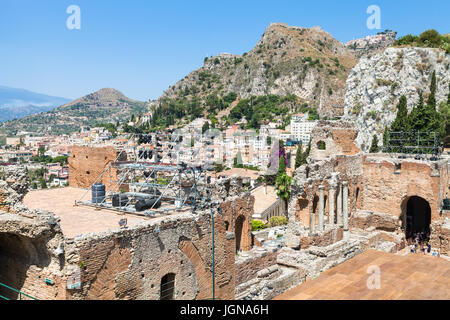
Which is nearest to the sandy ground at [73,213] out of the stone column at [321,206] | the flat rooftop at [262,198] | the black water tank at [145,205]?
the black water tank at [145,205]

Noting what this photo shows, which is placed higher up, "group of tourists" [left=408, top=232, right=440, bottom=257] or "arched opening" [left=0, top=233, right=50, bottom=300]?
"arched opening" [left=0, top=233, right=50, bottom=300]

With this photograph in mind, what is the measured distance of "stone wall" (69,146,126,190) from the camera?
64.8ft

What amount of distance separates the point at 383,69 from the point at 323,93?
122 m

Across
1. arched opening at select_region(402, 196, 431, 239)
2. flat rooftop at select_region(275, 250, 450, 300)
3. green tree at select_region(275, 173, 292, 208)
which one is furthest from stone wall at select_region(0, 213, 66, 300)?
green tree at select_region(275, 173, 292, 208)

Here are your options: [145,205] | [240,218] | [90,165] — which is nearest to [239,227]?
[240,218]

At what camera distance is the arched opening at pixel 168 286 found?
41.9ft

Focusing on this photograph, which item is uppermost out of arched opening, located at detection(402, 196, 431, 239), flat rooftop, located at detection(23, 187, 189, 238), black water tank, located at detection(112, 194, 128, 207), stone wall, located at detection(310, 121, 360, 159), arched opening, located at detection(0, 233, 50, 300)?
stone wall, located at detection(310, 121, 360, 159)

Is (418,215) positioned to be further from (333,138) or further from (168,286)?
(168,286)

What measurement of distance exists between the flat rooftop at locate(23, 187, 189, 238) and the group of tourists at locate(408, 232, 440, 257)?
2148 centimetres

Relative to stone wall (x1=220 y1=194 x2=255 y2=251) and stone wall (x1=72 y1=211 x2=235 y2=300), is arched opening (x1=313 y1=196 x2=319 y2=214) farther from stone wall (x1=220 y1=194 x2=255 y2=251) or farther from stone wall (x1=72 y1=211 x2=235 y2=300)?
stone wall (x1=72 y1=211 x2=235 y2=300)

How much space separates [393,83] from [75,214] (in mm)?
62443

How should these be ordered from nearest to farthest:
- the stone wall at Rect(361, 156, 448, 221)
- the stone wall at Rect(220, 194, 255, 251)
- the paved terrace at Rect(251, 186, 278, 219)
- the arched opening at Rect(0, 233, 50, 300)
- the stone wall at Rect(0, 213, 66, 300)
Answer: the stone wall at Rect(0, 213, 66, 300)
the arched opening at Rect(0, 233, 50, 300)
the stone wall at Rect(220, 194, 255, 251)
the stone wall at Rect(361, 156, 448, 221)
the paved terrace at Rect(251, 186, 278, 219)

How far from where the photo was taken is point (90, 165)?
2078 cm

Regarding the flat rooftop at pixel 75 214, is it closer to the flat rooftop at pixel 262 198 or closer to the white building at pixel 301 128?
the flat rooftop at pixel 262 198
